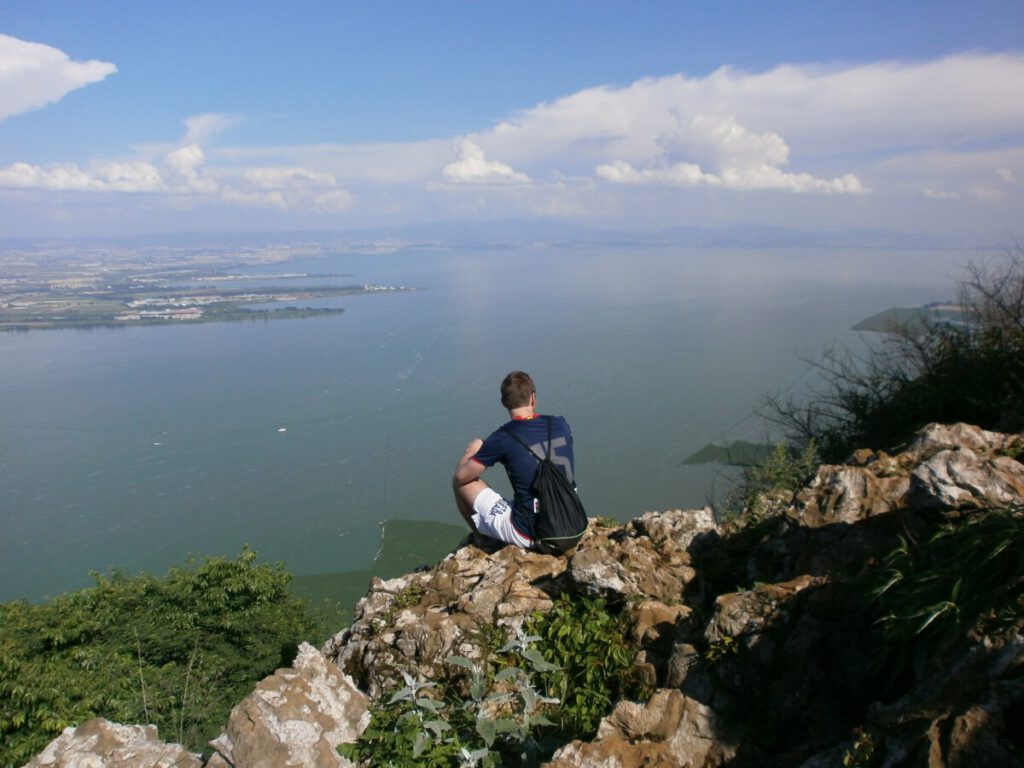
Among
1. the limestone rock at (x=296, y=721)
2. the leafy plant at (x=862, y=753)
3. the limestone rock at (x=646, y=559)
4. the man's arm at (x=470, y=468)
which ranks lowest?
the limestone rock at (x=296, y=721)

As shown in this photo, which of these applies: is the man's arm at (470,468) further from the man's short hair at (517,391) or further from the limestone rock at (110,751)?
the limestone rock at (110,751)

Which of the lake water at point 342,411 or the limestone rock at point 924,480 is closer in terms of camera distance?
the limestone rock at point 924,480

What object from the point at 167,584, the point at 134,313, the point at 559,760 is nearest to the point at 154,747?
the point at 559,760

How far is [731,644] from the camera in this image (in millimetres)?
2947

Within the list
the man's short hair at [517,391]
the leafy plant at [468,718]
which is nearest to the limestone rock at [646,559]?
the leafy plant at [468,718]

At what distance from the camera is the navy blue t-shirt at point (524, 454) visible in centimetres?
442

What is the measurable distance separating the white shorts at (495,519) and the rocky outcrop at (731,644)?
0.12 metres

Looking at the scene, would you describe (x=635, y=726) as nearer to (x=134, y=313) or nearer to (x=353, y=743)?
(x=353, y=743)

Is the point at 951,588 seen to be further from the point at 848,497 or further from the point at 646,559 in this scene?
the point at 646,559

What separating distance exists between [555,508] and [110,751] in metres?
2.62

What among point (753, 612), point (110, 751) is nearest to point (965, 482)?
point (753, 612)

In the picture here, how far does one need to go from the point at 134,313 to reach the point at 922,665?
83992 mm

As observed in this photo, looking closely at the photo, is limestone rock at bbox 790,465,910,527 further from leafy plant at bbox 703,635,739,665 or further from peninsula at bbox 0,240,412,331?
peninsula at bbox 0,240,412,331

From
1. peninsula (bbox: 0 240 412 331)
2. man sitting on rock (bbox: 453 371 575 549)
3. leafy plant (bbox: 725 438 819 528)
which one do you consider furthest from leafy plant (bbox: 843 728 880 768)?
peninsula (bbox: 0 240 412 331)
